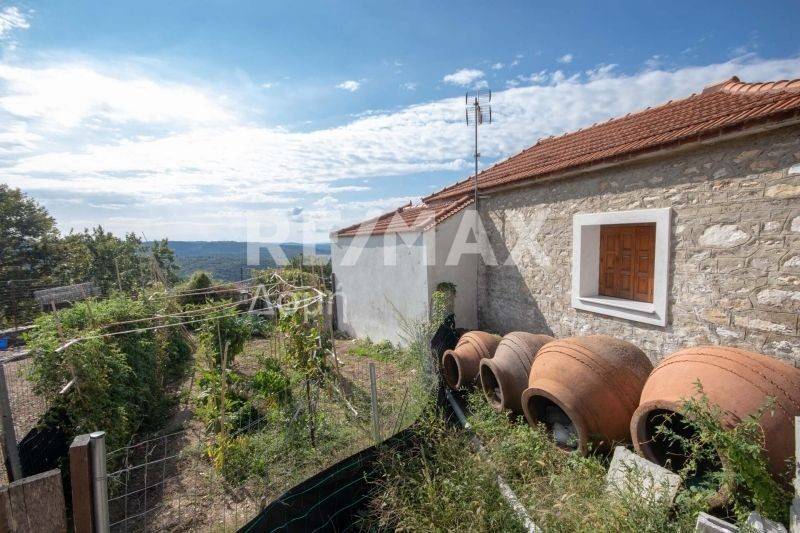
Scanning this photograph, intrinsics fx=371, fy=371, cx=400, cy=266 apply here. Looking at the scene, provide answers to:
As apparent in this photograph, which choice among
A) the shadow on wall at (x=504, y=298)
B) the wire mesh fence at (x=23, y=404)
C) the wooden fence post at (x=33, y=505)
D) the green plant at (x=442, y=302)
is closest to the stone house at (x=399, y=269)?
the green plant at (x=442, y=302)

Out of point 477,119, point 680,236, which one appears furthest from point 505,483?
point 477,119

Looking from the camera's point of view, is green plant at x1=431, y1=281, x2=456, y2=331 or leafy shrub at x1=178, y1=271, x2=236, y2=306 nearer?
green plant at x1=431, y1=281, x2=456, y2=331

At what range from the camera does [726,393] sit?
10.4ft

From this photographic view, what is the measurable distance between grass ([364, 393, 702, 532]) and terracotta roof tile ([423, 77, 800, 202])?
3.80 meters

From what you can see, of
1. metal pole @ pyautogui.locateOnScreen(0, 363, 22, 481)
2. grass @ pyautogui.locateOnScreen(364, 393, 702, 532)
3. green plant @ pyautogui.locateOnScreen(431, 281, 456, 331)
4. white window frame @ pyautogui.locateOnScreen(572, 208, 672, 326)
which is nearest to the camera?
grass @ pyautogui.locateOnScreen(364, 393, 702, 532)

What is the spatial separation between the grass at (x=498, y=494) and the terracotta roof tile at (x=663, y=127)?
12.5 feet

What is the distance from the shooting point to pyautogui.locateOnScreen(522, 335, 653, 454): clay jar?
12.7ft

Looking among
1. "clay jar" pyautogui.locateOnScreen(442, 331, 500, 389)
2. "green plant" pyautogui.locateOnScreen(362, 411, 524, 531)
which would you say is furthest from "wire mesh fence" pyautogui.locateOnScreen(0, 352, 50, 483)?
"clay jar" pyautogui.locateOnScreen(442, 331, 500, 389)

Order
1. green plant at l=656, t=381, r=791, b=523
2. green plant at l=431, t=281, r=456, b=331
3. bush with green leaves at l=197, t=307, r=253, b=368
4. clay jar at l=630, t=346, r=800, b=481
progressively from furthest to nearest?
green plant at l=431, t=281, r=456, b=331, bush with green leaves at l=197, t=307, r=253, b=368, clay jar at l=630, t=346, r=800, b=481, green plant at l=656, t=381, r=791, b=523

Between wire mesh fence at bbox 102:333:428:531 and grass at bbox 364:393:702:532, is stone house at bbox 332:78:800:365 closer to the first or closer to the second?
grass at bbox 364:393:702:532

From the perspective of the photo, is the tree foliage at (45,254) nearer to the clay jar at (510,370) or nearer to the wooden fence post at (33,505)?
the clay jar at (510,370)

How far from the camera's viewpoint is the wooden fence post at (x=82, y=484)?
5.61 ft

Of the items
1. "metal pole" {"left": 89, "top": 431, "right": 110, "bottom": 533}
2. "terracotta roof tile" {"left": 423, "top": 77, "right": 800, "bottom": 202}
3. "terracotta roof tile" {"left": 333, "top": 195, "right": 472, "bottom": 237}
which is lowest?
"metal pole" {"left": 89, "top": 431, "right": 110, "bottom": 533}

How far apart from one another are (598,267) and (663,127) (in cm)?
226
